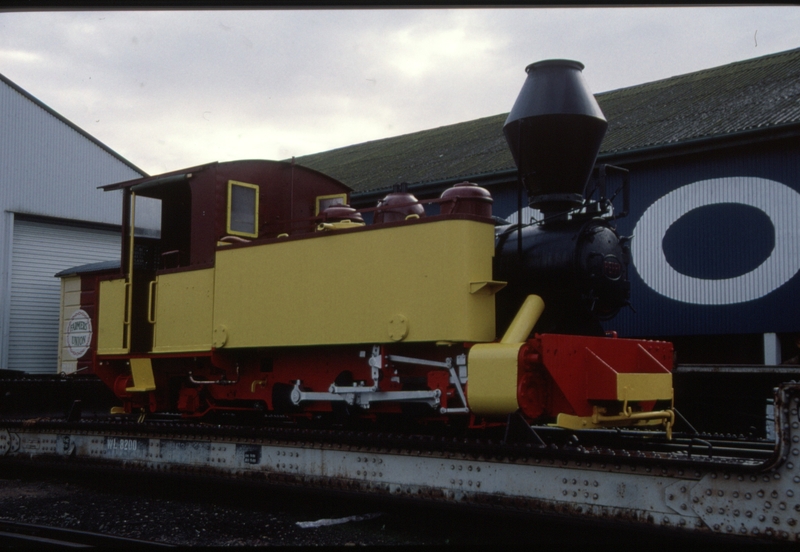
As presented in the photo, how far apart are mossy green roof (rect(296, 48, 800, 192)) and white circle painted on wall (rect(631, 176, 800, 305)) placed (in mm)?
900

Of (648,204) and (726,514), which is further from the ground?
(648,204)

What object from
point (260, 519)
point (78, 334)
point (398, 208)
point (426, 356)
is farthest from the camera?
point (78, 334)

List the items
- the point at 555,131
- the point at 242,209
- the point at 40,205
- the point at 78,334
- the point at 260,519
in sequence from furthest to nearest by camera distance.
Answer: the point at 78,334 → the point at 40,205 → the point at 242,209 → the point at 555,131 → the point at 260,519

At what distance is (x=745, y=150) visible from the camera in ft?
40.5

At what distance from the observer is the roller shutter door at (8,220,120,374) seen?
16844 mm

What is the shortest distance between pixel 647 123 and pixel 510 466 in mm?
11566

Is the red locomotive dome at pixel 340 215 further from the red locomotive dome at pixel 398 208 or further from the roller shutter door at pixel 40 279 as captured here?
the roller shutter door at pixel 40 279

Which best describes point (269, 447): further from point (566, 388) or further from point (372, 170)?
point (372, 170)

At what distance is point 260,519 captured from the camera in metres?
5.66

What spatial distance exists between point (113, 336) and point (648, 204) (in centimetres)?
897

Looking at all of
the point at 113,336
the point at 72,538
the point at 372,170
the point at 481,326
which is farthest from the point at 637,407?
the point at 372,170

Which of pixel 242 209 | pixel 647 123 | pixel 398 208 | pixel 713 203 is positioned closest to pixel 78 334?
pixel 242 209

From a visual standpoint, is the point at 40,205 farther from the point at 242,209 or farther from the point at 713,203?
the point at 713,203

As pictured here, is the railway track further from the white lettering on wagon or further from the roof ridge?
the roof ridge
